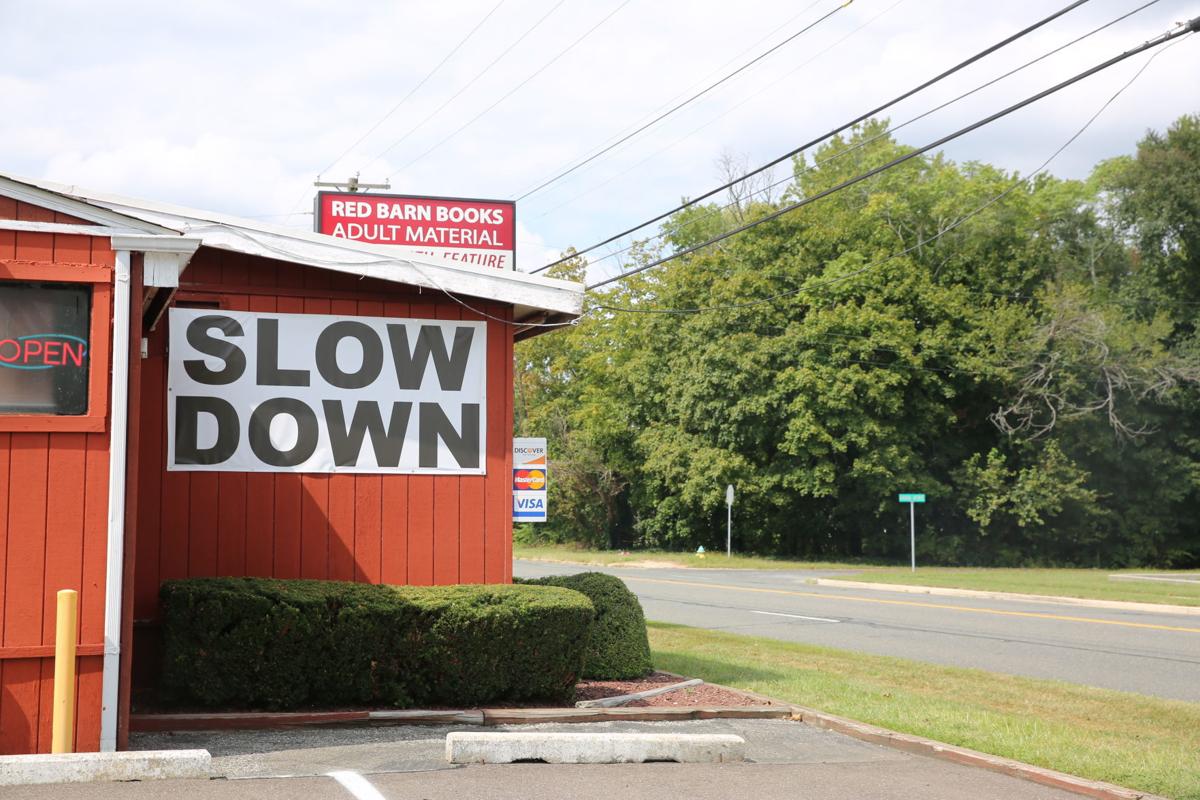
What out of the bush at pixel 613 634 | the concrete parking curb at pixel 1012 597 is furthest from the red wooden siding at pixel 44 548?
the concrete parking curb at pixel 1012 597

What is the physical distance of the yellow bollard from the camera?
6906mm

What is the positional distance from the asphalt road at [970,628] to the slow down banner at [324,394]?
763 cm

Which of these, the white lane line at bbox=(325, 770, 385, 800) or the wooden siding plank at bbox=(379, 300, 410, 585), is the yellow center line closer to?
the wooden siding plank at bbox=(379, 300, 410, 585)

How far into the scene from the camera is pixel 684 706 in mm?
10070

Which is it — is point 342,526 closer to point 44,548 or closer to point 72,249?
point 44,548

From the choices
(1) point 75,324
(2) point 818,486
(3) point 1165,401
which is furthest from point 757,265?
(1) point 75,324

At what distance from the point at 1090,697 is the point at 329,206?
14378 mm

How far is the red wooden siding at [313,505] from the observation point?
9.88 metres

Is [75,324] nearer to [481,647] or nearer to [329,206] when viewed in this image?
[481,647]

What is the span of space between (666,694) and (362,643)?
3086 millimetres

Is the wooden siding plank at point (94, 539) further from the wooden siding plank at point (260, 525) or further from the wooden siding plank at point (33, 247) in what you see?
the wooden siding plank at point (260, 525)

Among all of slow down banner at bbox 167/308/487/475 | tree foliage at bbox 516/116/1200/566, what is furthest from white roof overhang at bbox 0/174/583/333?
tree foliage at bbox 516/116/1200/566

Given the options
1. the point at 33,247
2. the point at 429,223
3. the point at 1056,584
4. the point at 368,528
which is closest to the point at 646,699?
the point at 368,528

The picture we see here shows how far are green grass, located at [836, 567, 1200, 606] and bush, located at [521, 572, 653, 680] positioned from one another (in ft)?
55.4
